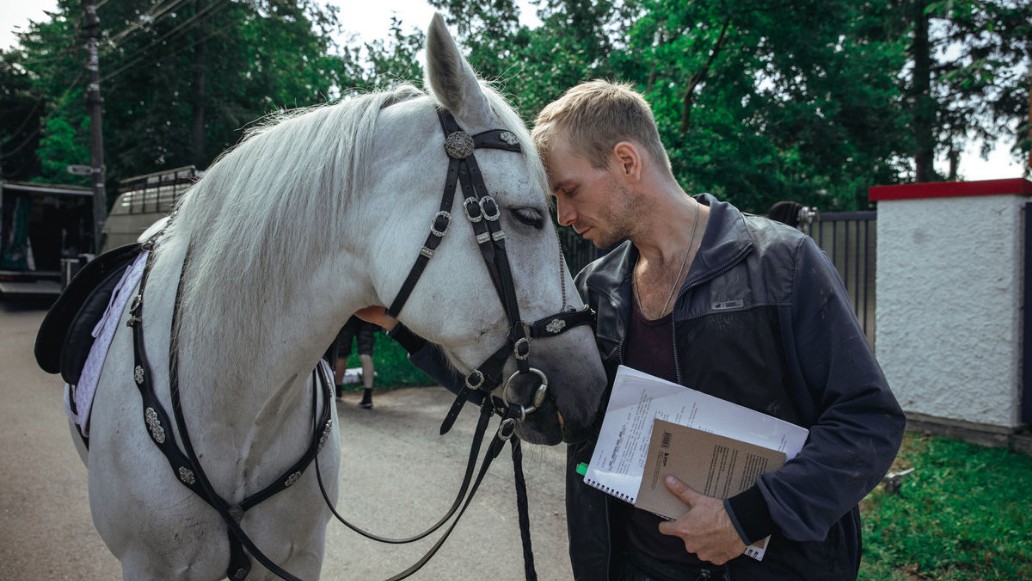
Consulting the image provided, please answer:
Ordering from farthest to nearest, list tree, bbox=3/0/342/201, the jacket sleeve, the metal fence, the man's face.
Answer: tree, bbox=3/0/342/201 < the metal fence < the man's face < the jacket sleeve

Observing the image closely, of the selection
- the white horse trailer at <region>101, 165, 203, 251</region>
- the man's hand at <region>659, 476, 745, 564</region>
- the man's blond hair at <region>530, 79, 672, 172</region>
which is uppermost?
the white horse trailer at <region>101, 165, 203, 251</region>

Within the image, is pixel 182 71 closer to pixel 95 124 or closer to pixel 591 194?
pixel 95 124

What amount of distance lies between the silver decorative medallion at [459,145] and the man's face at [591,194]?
25cm

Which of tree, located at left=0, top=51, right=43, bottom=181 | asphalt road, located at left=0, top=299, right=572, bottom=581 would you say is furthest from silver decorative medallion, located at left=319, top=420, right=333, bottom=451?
tree, located at left=0, top=51, right=43, bottom=181

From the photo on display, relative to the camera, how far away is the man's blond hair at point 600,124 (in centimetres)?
162

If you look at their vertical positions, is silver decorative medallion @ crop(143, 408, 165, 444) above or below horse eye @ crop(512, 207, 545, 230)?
below

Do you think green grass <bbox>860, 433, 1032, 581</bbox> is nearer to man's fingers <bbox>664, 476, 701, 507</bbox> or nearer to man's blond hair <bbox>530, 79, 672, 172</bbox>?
man's fingers <bbox>664, 476, 701, 507</bbox>

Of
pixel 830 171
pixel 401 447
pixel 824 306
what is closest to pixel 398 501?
pixel 401 447

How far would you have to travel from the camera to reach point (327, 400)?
2184 mm

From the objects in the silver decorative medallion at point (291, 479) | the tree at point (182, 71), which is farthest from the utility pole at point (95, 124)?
the silver decorative medallion at point (291, 479)

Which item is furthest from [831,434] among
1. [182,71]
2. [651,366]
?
[182,71]

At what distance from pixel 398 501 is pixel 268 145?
10.6ft

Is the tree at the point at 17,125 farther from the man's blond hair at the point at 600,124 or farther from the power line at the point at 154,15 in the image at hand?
the man's blond hair at the point at 600,124

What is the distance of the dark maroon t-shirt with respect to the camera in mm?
1615
